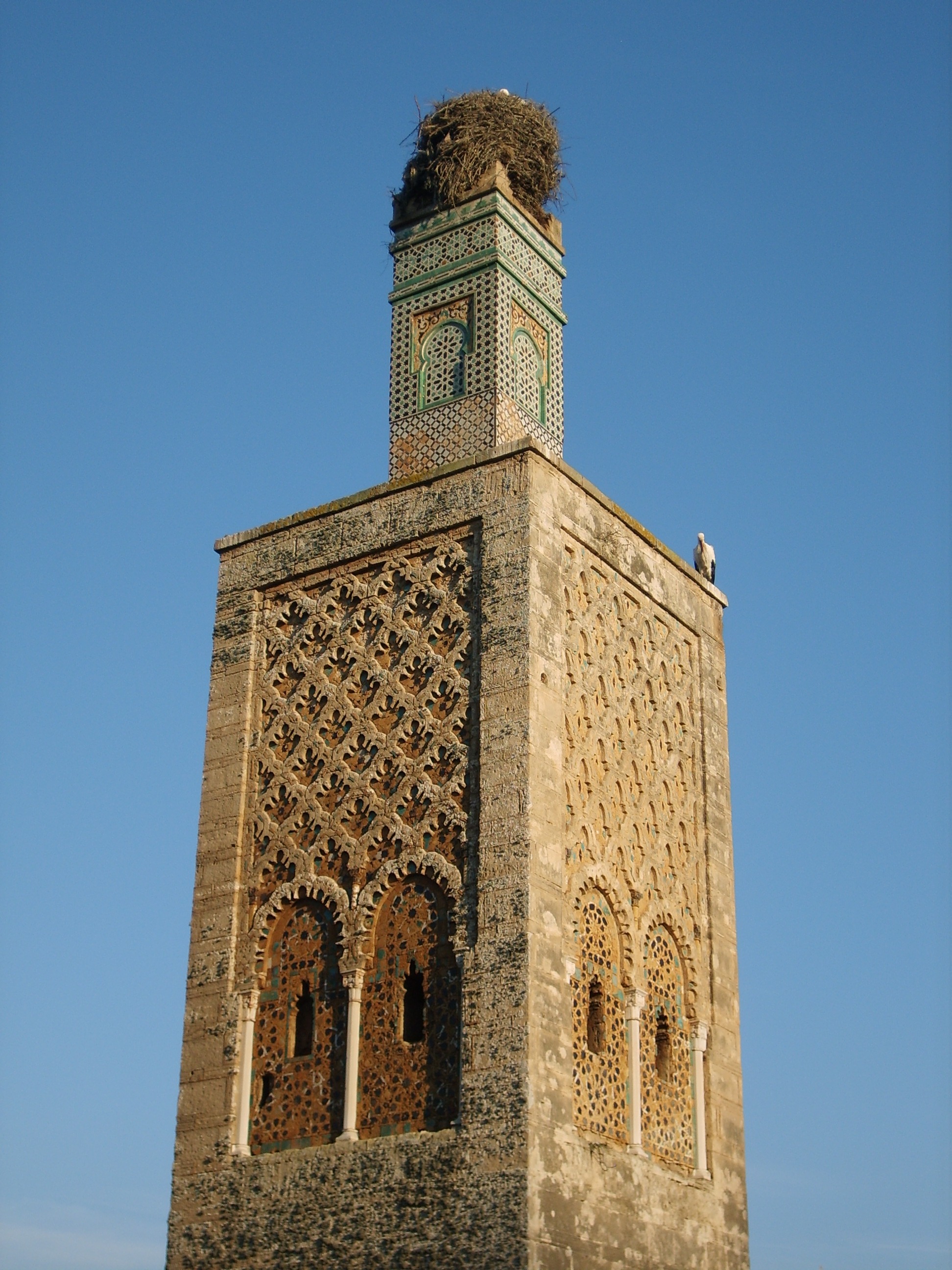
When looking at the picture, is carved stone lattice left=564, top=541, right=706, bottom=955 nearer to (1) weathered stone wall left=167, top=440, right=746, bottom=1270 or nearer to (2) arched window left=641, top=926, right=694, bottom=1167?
(1) weathered stone wall left=167, top=440, right=746, bottom=1270

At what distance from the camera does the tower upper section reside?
14.3 meters

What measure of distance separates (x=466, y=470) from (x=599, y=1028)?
14.0 feet

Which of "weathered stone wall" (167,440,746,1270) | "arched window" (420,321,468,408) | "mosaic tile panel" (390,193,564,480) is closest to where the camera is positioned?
"weathered stone wall" (167,440,746,1270)

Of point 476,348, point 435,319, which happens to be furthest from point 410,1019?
point 435,319

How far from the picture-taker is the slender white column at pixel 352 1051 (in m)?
11.8

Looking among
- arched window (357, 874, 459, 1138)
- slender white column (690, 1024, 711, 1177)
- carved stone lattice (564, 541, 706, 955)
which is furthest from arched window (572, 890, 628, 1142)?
slender white column (690, 1024, 711, 1177)

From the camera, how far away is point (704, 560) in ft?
50.1

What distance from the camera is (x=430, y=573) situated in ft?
43.3

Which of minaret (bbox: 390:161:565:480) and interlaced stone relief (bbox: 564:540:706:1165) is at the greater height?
minaret (bbox: 390:161:565:480)

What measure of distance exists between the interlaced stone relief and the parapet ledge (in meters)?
0.52

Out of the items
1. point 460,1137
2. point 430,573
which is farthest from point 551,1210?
point 430,573

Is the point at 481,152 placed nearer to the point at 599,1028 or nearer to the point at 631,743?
the point at 631,743

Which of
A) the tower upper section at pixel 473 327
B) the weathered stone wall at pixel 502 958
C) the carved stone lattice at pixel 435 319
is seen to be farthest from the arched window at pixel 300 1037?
the carved stone lattice at pixel 435 319

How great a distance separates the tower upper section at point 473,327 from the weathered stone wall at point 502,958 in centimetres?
92
